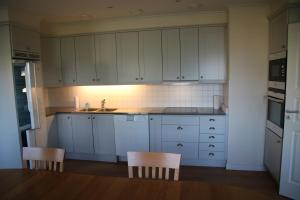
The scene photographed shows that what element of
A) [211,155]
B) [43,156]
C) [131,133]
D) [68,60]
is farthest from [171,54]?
[43,156]

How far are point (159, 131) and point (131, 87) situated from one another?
108 centimetres

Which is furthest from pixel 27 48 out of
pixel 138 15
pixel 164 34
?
pixel 164 34

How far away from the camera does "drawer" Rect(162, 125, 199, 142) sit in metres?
3.64

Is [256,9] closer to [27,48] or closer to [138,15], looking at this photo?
[138,15]

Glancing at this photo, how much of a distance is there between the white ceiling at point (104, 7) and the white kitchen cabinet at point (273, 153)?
1.85 m

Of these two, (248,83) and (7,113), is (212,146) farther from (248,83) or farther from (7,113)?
(7,113)

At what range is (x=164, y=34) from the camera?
12.5 ft

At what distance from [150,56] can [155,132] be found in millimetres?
1284

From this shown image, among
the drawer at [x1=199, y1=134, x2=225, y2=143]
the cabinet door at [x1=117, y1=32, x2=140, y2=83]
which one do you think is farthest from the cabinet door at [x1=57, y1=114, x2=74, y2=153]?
the drawer at [x1=199, y1=134, x2=225, y2=143]

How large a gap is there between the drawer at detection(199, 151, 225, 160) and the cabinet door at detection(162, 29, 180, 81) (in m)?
1.29

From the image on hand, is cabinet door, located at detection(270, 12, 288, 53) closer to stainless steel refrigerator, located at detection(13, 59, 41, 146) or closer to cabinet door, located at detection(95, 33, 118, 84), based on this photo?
cabinet door, located at detection(95, 33, 118, 84)

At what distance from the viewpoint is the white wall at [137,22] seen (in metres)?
3.66

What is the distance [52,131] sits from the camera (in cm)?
398

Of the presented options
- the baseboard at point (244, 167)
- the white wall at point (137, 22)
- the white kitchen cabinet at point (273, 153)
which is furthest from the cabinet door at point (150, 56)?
the white kitchen cabinet at point (273, 153)
